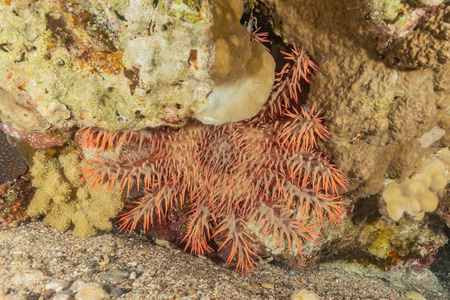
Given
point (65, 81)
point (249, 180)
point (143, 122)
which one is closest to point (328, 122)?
point (249, 180)

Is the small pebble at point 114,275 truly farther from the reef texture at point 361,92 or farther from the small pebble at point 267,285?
the reef texture at point 361,92

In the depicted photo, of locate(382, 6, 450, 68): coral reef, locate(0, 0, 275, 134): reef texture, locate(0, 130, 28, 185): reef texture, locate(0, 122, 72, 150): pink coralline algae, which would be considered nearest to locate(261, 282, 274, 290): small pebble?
locate(0, 0, 275, 134): reef texture

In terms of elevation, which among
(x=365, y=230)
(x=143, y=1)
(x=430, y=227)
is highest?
(x=143, y=1)

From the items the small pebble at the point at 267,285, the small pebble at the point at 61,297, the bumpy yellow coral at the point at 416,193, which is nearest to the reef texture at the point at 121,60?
the small pebble at the point at 61,297

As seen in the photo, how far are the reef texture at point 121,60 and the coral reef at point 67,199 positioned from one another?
1.22m

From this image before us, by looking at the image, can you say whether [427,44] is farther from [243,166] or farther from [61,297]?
[61,297]

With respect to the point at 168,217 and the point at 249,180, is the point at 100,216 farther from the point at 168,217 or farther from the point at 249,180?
the point at 249,180

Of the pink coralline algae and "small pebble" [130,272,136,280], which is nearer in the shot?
"small pebble" [130,272,136,280]

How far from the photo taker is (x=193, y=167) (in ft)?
10.3

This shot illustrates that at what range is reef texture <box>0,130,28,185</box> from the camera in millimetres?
3680

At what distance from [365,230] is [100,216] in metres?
3.68

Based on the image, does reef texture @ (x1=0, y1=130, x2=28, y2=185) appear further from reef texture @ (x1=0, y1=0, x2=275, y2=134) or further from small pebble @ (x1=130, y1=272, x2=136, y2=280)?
small pebble @ (x1=130, y1=272, x2=136, y2=280)

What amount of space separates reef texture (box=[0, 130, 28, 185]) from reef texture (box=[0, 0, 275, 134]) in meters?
1.52

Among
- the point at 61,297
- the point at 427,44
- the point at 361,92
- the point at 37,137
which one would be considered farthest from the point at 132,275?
the point at 427,44
